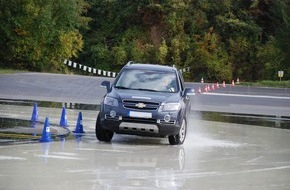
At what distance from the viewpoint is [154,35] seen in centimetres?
6988

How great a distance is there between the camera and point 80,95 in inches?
1401

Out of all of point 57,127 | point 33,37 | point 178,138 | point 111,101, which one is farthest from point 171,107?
point 33,37

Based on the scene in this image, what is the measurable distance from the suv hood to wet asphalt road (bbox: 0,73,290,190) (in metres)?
1.01

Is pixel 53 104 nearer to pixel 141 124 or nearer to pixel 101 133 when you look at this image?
pixel 101 133

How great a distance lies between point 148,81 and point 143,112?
5.71 feet

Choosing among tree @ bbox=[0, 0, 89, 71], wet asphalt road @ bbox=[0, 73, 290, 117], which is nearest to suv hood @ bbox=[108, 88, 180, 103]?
wet asphalt road @ bbox=[0, 73, 290, 117]

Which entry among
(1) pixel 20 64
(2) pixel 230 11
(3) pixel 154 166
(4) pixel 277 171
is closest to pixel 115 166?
(3) pixel 154 166

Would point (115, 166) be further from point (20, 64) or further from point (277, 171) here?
point (20, 64)

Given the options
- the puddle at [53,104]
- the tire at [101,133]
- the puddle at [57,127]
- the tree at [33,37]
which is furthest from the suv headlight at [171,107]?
the tree at [33,37]

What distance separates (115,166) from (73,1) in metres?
55.0

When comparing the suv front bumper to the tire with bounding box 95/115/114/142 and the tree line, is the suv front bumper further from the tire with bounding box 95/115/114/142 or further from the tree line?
the tree line

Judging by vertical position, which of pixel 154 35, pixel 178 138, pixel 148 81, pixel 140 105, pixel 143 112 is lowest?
pixel 178 138

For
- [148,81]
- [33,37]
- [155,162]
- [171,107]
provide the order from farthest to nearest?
1. [33,37]
2. [148,81]
3. [171,107]
4. [155,162]

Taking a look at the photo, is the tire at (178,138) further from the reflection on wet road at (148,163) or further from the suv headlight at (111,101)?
the suv headlight at (111,101)
